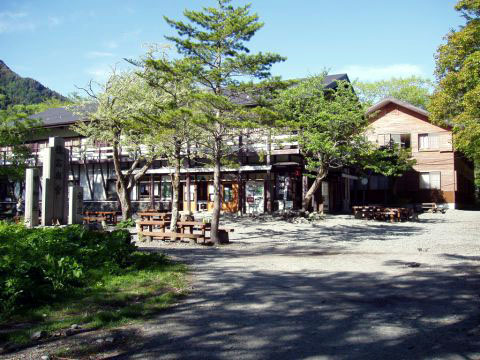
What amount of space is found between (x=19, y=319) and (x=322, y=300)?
4244mm

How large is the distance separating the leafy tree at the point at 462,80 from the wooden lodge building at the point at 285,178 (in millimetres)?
5687

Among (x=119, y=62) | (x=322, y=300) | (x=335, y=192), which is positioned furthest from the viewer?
(x=335, y=192)

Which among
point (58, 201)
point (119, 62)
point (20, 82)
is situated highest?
point (20, 82)

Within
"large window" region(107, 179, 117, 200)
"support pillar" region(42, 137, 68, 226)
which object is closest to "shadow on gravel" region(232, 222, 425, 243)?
"support pillar" region(42, 137, 68, 226)

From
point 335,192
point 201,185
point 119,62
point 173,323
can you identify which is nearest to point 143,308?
point 173,323

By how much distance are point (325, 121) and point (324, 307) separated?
17.1 meters

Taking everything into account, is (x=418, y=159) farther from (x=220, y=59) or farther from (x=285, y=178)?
(x=220, y=59)

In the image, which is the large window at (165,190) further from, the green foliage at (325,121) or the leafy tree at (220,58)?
the leafy tree at (220,58)

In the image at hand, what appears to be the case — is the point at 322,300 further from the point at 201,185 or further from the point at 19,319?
the point at 201,185

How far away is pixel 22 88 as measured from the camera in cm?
10806

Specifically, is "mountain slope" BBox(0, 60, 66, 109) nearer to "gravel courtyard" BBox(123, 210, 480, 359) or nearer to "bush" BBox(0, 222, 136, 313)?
"bush" BBox(0, 222, 136, 313)

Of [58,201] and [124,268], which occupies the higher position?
[58,201]

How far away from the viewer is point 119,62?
22750 millimetres

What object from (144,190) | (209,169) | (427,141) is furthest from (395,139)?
(144,190)
